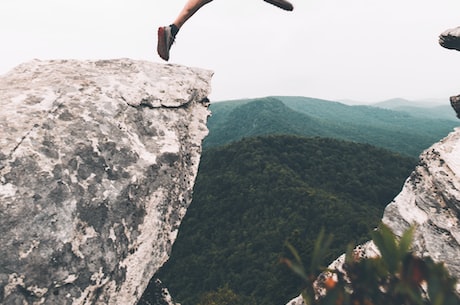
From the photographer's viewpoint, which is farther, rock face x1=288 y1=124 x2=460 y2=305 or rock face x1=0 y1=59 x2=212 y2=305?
rock face x1=288 y1=124 x2=460 y2=305

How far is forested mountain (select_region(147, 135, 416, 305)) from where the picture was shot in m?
36.9

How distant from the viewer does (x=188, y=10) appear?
5.57 m

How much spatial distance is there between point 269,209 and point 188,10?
148ft

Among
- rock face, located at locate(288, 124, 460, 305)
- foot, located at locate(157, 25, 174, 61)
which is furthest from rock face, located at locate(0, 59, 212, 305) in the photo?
rock face, located at locate(288, 124, 460, 305)

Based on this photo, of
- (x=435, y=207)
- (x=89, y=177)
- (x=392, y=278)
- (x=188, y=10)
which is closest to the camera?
(x=392, y=278)

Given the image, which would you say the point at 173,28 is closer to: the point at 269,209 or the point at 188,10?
the point at 188,10

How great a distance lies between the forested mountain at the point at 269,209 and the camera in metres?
36.9

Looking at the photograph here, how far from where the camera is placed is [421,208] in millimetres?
5875

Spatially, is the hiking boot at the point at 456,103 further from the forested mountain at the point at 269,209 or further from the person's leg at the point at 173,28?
the forested mountain at the point at 269,209

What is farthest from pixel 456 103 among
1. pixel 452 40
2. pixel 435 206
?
pixel 435 206

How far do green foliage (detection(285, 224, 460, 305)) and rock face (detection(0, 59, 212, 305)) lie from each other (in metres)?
3.97

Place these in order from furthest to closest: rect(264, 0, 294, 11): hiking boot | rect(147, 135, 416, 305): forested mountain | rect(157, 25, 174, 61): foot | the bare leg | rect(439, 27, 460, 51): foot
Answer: rect(147, 135, 416, 305): forested mountain → rect(439, 27, 460, 51): foot → rect(157, 25, 174, 61): foot → the bare leg → rect(264, 0, 294, 11): hiking boot

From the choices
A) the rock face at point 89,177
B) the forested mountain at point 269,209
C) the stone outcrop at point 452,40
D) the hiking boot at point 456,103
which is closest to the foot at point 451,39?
the stone outcrop at point 452,40

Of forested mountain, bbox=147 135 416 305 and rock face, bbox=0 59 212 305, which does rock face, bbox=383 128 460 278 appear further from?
forested mountain, bbox=147 135 416 305
